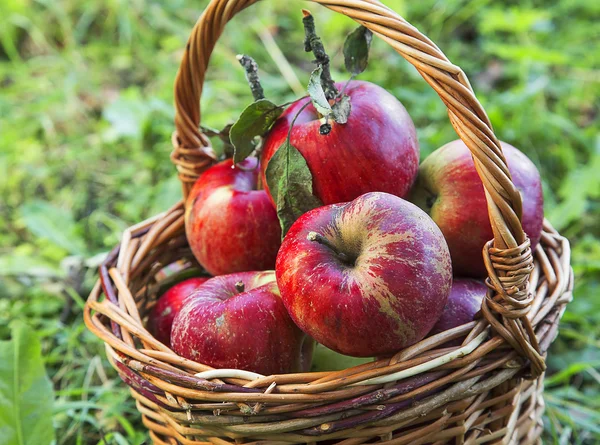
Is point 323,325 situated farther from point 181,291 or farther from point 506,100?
point 506,100

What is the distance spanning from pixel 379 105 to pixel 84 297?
3.93 ft

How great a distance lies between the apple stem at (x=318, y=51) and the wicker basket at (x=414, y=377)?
13cm

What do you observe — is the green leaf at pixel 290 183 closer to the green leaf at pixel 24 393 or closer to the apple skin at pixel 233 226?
the apple skin at pixel 233 226

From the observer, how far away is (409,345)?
0.84 metres

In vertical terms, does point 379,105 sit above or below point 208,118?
above

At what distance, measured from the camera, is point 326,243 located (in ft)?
2.78

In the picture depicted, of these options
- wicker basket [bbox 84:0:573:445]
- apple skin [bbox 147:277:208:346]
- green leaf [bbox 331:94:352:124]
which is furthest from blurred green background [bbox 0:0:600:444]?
green leaf [bbox 331:94:352:124]

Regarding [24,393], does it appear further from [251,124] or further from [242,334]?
[251,124]

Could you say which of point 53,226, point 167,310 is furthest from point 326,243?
point 53,226

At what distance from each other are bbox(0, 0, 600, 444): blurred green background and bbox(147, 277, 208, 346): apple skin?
0.22 m

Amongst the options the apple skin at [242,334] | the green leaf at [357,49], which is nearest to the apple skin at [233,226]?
the apple skin at [242,334]

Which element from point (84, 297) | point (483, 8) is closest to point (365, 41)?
point (84, 297)

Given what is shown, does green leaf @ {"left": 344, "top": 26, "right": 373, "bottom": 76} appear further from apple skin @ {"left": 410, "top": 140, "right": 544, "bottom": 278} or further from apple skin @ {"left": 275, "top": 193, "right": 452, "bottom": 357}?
apple skin @ {"left": 275, "top": 193, "right": 452, "bottom": 357}

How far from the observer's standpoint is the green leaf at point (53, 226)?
6.31 ft
